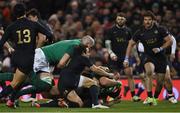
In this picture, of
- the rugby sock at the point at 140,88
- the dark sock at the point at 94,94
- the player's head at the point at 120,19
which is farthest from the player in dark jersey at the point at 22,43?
the rugby sock at the point at 140,88

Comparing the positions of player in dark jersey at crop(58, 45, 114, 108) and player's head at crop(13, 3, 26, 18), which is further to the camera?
player in dark jersey at crop(58, 45, 114, 108)

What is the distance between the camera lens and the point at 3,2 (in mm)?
28766

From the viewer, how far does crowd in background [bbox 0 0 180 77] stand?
25.3 m

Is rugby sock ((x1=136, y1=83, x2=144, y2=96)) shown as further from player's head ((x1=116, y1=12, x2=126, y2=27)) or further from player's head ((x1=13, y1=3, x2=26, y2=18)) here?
player's head ((x1=13, y1=3, x2=26, y2=18))

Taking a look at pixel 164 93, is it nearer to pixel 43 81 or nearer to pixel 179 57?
pixel 179 57

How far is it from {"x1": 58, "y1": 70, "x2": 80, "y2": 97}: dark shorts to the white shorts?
893 mm

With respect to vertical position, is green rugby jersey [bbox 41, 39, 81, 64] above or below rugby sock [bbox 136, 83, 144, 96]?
above

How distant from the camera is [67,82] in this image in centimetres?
1695

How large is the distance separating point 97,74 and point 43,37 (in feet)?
5.33

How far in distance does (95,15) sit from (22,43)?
1124cm

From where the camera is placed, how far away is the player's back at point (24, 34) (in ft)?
54.8

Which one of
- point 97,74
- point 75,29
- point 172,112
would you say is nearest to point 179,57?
point 75,29

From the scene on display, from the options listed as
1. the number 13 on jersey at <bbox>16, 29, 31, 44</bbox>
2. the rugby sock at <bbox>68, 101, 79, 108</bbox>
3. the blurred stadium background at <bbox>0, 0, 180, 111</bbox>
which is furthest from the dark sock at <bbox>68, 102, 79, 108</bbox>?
the blurred stadium background at <bbox>0, 0, 180, 111</bbox>

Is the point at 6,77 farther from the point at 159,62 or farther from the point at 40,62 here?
the point at 159,62
